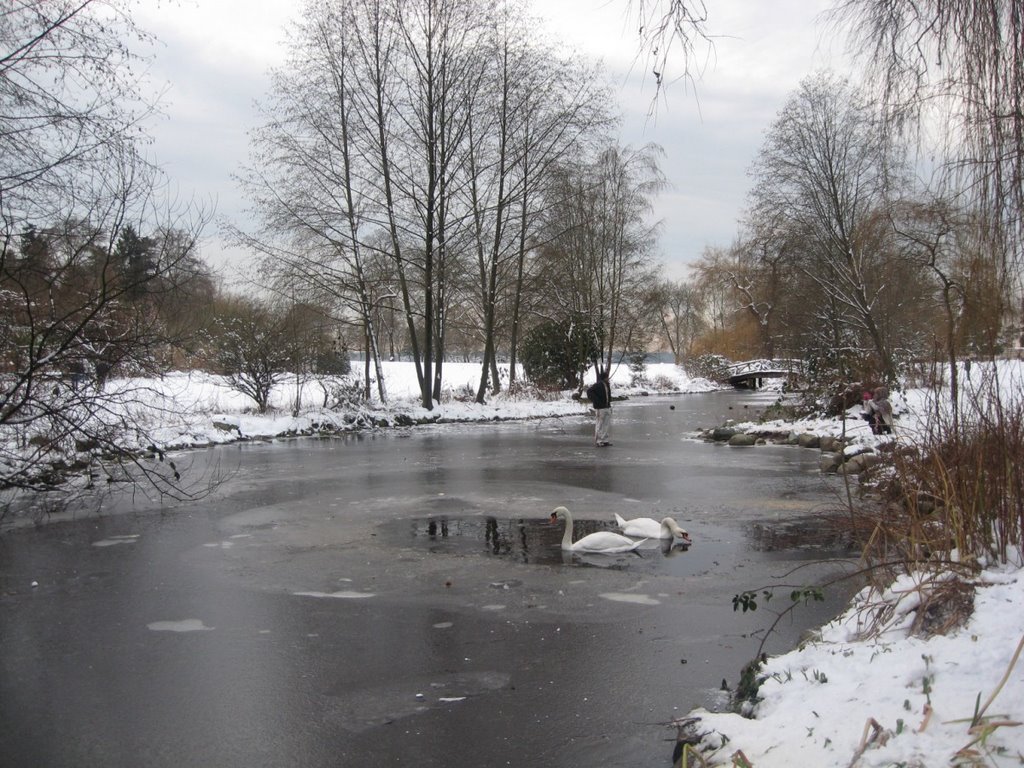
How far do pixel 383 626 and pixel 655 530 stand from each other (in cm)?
375

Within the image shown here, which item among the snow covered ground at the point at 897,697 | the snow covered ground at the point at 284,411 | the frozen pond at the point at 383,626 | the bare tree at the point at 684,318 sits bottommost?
the frozen pond at the point at 383,626

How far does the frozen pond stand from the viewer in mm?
4305

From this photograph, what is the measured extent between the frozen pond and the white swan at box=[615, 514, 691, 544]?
264 mm

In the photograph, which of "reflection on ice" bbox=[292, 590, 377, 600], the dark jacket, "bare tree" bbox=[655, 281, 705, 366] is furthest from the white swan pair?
"bare tree" bbox=[655, 281, 705, 366]

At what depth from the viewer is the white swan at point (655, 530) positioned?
8.71 metres

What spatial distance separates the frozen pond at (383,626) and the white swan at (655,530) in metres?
0.26

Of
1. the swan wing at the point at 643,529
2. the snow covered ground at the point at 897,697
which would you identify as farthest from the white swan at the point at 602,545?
the snow covered ground at the point at 897,697

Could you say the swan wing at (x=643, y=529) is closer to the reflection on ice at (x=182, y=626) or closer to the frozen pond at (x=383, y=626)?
the frozen pond at (x=383, y=626)

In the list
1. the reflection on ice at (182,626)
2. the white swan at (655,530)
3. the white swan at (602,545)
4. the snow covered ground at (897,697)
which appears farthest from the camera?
the white swan at (655,530)

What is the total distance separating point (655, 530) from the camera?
882 cm

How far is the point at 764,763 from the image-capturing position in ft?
10.9

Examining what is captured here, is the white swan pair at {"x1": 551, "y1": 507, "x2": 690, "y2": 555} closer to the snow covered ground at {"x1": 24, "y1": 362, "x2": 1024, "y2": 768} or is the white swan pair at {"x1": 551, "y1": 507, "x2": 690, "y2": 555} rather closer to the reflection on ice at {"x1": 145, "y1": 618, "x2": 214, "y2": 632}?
the snow covered ground at {"x1": 24, "y1": 362, "x2": 1024, "y2": 768}

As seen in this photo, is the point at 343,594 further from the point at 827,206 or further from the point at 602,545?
the point at 827,206

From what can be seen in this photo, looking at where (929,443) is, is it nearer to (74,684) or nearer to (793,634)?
(793,634)
